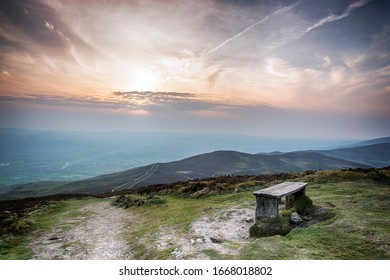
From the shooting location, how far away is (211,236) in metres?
9.97

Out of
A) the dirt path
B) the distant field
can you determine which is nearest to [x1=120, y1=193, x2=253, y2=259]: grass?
the distant field

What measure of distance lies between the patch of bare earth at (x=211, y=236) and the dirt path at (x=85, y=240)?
206 centimetres

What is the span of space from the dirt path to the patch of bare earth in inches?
81.0

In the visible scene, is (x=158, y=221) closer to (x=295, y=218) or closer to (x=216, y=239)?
(x=216, y=239)

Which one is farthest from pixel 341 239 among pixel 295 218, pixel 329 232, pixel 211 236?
pixel 211 236

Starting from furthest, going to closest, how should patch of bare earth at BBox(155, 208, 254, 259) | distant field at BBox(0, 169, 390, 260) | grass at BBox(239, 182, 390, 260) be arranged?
patch of bare earth at BBox(155, 208, 254, 259)
distant field at BBox(0, 169, 390, 260)
grass at BBox(239, 182, 390, 260)

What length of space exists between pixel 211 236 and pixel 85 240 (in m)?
6.61

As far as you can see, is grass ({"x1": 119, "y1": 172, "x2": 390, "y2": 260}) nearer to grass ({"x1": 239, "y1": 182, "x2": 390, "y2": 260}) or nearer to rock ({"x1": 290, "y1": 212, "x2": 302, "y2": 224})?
grass ({"x1": 239, "y1": 182, "x2": 390, "y2": 260})

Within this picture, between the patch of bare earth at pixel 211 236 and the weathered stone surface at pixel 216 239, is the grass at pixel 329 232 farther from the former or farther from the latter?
the weathered stone surface at pixel 216 239

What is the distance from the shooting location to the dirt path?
1041cm

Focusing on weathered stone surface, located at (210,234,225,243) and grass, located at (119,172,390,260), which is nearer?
grass, located at (119,172,390,260)

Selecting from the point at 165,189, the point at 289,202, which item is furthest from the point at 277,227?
the point at 165,189

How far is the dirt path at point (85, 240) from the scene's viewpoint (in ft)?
34.1

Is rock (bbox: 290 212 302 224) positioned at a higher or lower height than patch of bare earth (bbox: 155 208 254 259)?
higher
